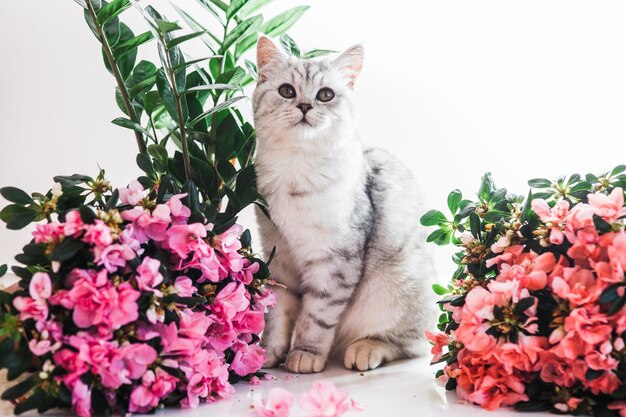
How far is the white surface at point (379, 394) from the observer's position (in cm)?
120

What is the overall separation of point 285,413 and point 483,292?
16.1 inches

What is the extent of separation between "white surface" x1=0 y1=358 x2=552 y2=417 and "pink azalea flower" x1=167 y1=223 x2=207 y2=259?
0.28 m

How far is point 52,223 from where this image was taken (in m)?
1.13

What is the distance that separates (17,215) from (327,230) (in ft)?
2.08

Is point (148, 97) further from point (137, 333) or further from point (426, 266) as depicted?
point (426, 266)

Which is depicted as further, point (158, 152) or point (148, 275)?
point (158, 152)

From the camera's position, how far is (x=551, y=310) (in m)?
1.16

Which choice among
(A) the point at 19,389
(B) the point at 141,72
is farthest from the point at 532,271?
(B) the point at 141,72

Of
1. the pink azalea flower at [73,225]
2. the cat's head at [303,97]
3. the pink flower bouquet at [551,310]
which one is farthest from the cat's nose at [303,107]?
the pink azalea flower at [73,225]

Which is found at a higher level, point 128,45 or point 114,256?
point 128,45

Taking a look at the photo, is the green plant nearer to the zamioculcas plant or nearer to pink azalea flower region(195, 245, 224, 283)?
the zamioculcas plant

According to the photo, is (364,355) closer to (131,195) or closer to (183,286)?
(183,286)

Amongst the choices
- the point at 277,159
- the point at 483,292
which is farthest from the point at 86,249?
the point at 483,292

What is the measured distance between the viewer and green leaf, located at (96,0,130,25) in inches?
55.8
